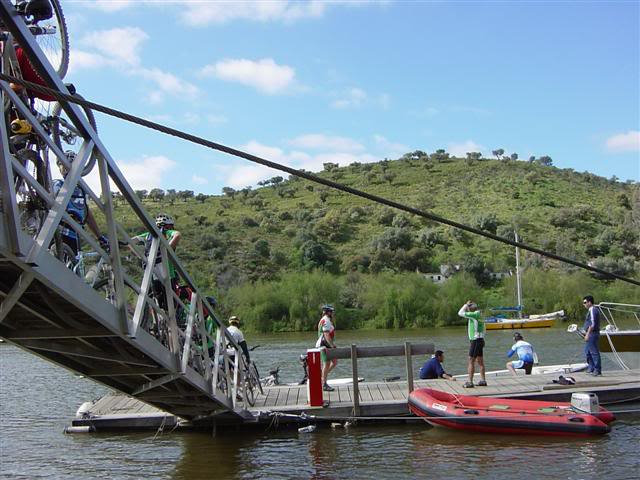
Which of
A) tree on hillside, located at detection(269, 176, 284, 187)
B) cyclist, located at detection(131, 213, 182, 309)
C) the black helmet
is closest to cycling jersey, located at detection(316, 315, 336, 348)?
cyclist, located at detection(131, 213, 182, 309)

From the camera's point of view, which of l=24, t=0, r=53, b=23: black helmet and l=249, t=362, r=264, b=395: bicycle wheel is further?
l=249, t=362, r=264, b=395: bicycle wheel

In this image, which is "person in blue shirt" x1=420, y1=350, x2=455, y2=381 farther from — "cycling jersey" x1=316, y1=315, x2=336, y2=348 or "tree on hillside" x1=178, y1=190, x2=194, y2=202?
"tree on hillside" x1=178, y1=190, x2=194, y2=202

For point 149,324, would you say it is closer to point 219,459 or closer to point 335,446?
point 219,459

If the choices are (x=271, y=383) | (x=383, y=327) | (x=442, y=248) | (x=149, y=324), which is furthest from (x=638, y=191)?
(x=149, y=324)

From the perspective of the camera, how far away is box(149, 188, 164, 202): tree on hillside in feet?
379

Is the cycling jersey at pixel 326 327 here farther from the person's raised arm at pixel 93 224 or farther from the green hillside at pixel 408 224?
the green hillside at pixel 408 224

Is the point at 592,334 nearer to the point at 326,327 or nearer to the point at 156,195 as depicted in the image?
the point at 326,327

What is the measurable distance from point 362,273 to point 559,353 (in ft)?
145

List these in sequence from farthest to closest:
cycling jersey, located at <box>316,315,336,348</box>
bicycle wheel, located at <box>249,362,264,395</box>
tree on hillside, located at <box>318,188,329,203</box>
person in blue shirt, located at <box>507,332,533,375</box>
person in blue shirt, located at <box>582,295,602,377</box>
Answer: tree on hillside, located at <box>318,188,329,203</box>
person in blue shirt, located at <box>507,332,533,375</box>
bicycle wheel, located at <box>249,362,264,395</box>
person in blue shirt, located at <box>582,295,602,377</box>
cycling jersey, located at <box>316,315,336,348</box>

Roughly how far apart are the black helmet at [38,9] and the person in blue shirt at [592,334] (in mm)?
11911

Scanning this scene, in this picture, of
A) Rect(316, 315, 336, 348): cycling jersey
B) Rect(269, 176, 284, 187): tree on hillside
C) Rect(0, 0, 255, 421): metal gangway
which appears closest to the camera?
Rect(0, 0, 255, 421): metal gangway

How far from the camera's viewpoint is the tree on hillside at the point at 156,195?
115m

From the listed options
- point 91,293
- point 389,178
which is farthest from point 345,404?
point 389,178

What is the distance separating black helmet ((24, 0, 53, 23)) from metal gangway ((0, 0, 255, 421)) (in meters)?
0.39
